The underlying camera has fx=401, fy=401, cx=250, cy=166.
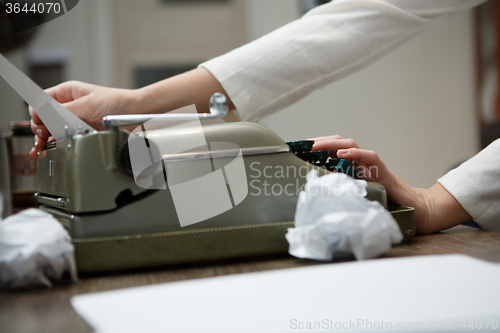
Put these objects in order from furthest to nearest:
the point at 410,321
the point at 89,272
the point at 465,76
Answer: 1. the point at 465,76
2. the point at 89,272
3. the point at 410,321

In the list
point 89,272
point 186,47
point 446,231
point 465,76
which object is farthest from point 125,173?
point 465,76

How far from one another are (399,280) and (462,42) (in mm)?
2913

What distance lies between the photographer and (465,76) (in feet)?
9.02

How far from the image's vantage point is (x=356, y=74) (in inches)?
102

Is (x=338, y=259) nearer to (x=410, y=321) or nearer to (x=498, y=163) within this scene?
(x=410, y=321)

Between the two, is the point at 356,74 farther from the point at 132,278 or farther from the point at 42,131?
the point at 132,278

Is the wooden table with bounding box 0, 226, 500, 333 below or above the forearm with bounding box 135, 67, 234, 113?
below

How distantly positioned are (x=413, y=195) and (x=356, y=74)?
2.13m

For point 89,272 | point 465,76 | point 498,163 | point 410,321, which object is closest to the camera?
point 410,321

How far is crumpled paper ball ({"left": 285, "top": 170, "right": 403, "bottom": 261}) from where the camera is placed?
40cm

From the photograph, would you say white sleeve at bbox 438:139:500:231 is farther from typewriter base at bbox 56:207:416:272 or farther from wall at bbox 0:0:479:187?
wall at bbox 0:0:479:187
